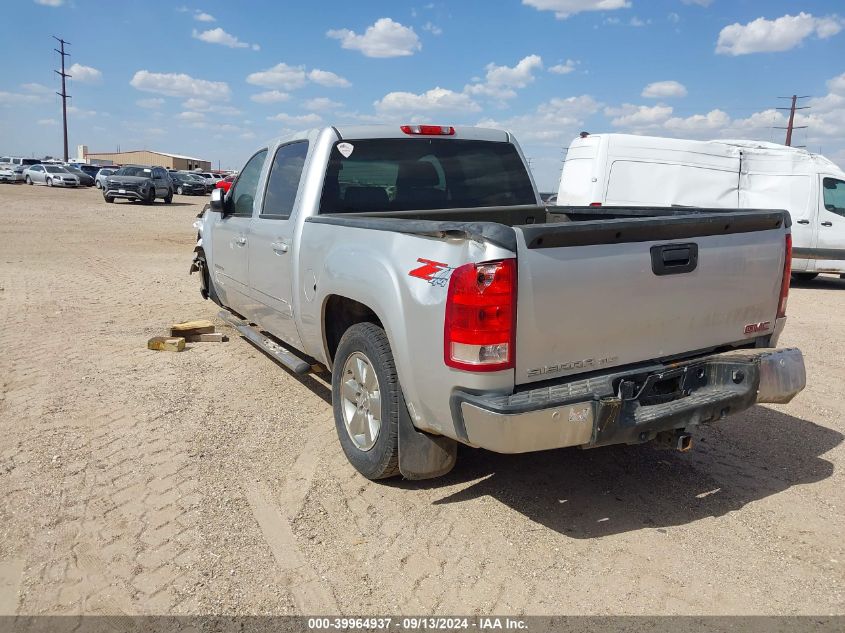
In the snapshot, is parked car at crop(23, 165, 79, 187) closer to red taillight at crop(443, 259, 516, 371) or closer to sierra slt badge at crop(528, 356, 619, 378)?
red taillight at crop(443, 259, 516, 371)

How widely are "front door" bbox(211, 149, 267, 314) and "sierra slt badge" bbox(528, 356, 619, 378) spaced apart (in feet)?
10.8

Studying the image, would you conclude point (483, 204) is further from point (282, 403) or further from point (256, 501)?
point (256, 501)

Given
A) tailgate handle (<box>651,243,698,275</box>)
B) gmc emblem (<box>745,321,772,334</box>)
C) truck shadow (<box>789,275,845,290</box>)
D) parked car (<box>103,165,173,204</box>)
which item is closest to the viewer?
tailgate handle (<box>651,243,698,275</box>)

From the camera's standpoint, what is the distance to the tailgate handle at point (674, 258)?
10.8 ft

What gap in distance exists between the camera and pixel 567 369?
318 cm

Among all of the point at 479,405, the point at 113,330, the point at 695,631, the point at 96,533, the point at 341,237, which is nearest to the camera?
the point at 695,631

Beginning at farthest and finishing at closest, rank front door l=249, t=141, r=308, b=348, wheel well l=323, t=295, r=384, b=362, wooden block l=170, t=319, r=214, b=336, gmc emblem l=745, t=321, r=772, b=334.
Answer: wooden block l=170, t=319, r=214, b=336, front door l=249, t=141, r=308, b=348, wheel well l=323, t=295, r=384, b=362, gmc emblem l=745, t=321, r=772, b=334

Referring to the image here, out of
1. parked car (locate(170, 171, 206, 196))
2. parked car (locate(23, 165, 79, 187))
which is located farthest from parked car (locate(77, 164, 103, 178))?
parked car (locate(170, 171, 206, 196))

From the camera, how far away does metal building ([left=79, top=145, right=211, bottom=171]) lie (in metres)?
97.0

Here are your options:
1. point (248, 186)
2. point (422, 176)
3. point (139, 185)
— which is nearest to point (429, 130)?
point (422, 176)

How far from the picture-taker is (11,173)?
46969mm

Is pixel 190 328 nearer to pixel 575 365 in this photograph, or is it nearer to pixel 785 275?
pixel 575 365

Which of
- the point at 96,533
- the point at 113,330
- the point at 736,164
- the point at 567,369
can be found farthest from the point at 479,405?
the point at 736,164

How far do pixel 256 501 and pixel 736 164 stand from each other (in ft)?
39.0
